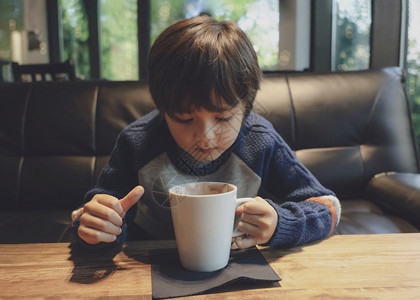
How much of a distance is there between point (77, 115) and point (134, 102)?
238 mm

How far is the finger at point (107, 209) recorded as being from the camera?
26.3 inches

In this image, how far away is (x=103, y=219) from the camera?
68 centimetres

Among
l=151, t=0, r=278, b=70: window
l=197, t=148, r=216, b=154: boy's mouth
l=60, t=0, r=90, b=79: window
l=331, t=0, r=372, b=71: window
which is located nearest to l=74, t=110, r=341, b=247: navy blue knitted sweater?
l=197, t=148, r=216, b=154: boy's mouth

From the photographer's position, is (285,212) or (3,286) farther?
(285,212)

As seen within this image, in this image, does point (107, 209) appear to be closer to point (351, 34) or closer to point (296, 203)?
point (296, 203)

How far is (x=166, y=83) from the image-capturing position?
0.74 metres

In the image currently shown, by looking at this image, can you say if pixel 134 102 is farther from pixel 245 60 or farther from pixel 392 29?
pixel 392 29

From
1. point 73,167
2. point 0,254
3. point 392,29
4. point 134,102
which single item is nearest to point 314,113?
point 134,102

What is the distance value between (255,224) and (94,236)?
0.27m

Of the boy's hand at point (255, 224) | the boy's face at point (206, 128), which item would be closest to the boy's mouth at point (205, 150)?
the boy's face at point (206, 128)

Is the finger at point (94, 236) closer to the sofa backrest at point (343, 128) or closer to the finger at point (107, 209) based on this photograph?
the finger at point (107, 209)

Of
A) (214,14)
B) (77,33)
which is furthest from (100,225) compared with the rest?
(77,33)

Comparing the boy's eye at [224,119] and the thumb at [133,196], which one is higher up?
the boy's eye at [224,119]

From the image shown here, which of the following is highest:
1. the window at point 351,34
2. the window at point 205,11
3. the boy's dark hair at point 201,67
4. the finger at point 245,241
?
the window at point 205,11
